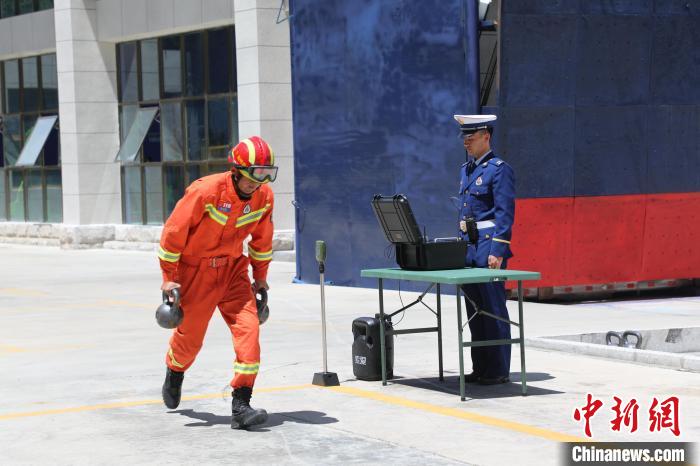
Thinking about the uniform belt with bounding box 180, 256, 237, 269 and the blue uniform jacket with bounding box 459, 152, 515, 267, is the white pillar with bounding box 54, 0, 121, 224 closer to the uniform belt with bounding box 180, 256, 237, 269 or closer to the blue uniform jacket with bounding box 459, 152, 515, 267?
the blue uniform jacket with bounding box 459, 152, 515, 267

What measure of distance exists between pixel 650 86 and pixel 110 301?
315 inches

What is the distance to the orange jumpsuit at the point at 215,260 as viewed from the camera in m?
8.92

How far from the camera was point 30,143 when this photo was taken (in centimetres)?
3569

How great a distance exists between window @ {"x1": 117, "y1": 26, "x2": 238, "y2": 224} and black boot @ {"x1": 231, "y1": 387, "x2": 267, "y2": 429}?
1980 cm

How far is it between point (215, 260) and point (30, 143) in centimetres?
2779

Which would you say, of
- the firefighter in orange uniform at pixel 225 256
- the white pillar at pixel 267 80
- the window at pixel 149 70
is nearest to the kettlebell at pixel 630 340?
the firefighter in orange uniform at pixel 225 256

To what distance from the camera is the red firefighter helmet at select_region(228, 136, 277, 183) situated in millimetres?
8836

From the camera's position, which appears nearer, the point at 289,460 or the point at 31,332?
the point at 289,460

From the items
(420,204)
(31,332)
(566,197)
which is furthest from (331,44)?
(31,332)

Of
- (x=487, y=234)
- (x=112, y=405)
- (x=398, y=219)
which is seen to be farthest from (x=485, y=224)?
(x=112, y=405)

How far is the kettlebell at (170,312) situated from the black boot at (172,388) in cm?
64

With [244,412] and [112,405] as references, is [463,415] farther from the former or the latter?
[112,405]

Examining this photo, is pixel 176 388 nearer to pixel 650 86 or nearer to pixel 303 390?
pixel 303 390

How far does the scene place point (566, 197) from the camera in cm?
1702
